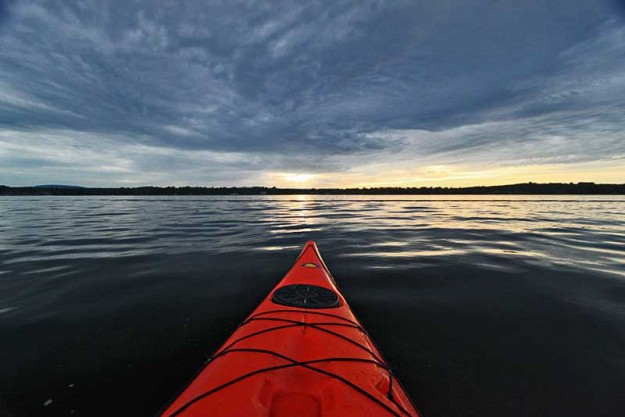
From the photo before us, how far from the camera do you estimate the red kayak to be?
2.13 meters

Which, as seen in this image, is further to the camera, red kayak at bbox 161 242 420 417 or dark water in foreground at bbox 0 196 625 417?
dark water in foreground at bbox 0 196 625 417

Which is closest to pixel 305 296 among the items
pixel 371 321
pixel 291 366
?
pixel 371 321

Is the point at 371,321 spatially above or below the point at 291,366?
below

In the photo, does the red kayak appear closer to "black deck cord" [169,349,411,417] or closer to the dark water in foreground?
"black deck cord" [169,349,411,417]

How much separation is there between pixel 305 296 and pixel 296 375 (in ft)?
6.40

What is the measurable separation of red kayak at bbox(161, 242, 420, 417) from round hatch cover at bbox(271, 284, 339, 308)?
0.21 m

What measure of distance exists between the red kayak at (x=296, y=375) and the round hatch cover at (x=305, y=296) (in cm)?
21

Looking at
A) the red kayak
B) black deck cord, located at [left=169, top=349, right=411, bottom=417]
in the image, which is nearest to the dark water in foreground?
the red kayak

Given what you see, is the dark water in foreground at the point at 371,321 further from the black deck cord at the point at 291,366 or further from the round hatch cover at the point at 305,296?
the black deck cord at the point at 291,366

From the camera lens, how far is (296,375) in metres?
2.53

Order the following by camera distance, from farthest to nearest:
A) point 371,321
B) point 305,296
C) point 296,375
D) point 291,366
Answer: point 371,321 < point 305,296 < point 291,366 < point 296,375

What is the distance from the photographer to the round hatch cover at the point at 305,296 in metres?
4.14

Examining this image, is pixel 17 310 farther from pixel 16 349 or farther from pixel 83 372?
pixel 83 372

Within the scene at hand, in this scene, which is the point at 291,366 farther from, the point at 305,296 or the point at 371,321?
the point at 371,321
